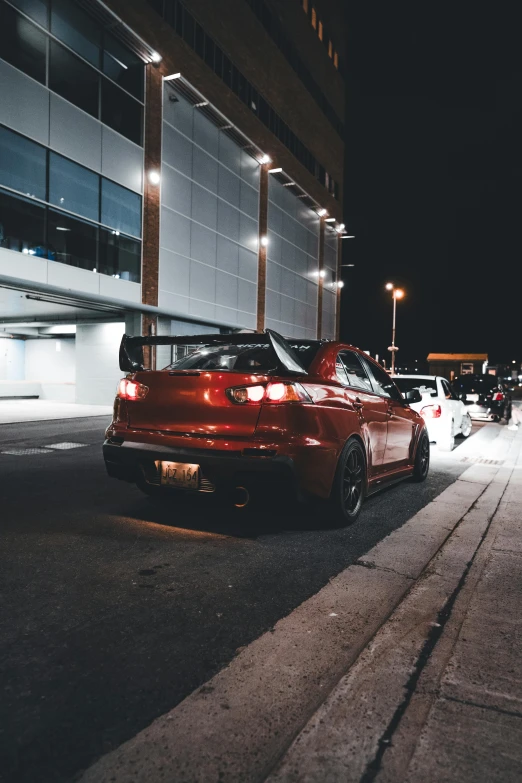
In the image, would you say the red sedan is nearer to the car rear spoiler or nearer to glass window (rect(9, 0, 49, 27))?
the car rear spoiler

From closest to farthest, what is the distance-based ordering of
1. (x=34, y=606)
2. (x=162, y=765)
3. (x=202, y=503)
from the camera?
(x=162, y=765)
(x=34, y=606)
(x=202, y=503)

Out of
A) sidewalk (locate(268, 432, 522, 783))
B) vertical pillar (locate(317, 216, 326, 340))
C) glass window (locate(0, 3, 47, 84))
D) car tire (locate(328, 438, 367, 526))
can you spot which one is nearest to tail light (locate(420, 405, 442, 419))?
car tire (locate(328, 438, 367, 526))

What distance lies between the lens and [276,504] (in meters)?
4.04

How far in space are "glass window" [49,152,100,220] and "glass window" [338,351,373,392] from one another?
577 inches

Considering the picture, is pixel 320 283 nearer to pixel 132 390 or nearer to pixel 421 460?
pixel 421 460

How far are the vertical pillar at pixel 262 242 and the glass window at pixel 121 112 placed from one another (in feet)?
30.9

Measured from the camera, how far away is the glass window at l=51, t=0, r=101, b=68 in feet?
54.6

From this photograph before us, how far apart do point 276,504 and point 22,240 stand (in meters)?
14.6

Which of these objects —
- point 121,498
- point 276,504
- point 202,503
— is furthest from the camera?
point 121,498

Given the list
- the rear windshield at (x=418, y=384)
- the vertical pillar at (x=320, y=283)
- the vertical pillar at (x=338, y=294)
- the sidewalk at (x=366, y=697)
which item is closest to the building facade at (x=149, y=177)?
the vertical pillar at (x=320, y=283)

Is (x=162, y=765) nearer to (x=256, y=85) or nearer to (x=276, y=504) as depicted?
(x=276, y=504)

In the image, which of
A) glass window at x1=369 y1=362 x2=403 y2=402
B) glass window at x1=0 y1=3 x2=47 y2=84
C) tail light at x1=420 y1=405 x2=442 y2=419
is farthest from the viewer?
glass window at x1=0 y1=3 x2=47 y2=84

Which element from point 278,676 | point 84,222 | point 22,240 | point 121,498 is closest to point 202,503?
point 121,498

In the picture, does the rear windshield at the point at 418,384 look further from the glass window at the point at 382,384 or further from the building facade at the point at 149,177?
the building facade at the point at 149,177
